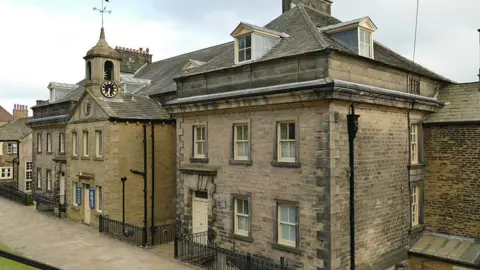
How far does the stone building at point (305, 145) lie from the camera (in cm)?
1242

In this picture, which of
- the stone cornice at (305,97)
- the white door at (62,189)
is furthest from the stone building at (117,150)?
the stone cornice at (305,97)

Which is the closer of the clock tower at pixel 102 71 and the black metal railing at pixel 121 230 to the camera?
the black metal railing at pixel 121 230

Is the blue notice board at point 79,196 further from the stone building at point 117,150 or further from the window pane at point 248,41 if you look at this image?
the window pane at point 248,41

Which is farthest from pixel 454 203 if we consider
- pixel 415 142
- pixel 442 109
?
pixel 442 109

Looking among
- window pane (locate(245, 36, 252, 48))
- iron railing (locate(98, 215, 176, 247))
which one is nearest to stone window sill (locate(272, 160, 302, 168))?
window pane (locate(245, 36, 252, 48))

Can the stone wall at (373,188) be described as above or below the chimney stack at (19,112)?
below

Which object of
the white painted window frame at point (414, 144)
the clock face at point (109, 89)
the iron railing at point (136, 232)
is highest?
the clock face at point (109, 89)

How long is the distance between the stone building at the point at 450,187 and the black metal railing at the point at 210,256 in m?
6.47

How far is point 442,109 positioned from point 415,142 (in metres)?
2.09

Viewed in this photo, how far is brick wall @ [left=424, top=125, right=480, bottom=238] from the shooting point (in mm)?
15516

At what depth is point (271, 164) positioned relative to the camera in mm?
13695

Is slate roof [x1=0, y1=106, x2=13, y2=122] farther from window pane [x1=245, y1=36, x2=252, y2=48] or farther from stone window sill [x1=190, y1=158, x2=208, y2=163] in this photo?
window pane [x1=245, y1=36, x2=252, y2=48]

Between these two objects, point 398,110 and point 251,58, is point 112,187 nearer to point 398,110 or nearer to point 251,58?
point 251,58

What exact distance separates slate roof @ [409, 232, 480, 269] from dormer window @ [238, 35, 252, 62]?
32.8 ft
